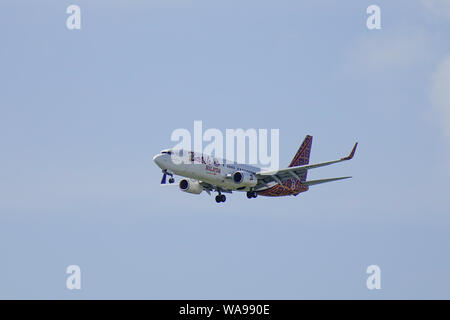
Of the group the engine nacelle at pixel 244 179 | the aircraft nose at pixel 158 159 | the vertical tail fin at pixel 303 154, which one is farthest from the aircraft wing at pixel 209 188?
the vertical tail fin at pixel 303 154

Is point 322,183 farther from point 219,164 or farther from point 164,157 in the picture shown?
point 164,157

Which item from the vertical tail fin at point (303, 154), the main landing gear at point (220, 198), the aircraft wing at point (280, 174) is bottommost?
the main landing gear at point (220, 198)

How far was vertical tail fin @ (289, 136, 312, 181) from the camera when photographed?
110 meters

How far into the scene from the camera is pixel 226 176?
98812mm

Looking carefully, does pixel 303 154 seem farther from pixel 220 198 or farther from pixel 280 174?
pixel 220 198

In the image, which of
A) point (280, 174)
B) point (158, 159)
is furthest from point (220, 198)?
point (158, 159)

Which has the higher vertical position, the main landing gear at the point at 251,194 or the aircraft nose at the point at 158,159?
the aircraft nose at the point at 158,159

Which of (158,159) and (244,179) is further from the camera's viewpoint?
(244,179)

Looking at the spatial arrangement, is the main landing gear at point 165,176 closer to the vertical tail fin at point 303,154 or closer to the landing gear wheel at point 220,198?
the landing gear wheel at point 220,198

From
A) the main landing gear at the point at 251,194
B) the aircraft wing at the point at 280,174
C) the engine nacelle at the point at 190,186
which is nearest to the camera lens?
the aircraft wing at the point at 280,174

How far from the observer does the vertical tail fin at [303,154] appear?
110375 millimetres

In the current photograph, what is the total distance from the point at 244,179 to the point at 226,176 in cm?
179
